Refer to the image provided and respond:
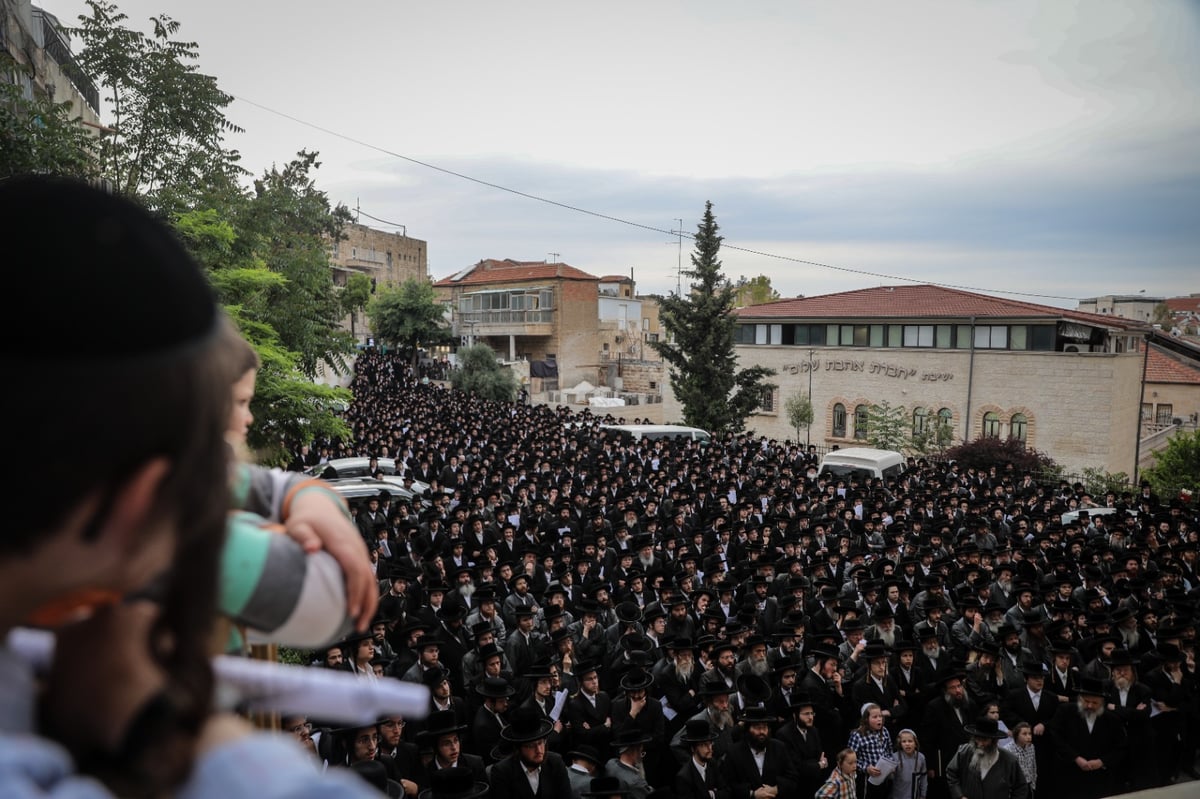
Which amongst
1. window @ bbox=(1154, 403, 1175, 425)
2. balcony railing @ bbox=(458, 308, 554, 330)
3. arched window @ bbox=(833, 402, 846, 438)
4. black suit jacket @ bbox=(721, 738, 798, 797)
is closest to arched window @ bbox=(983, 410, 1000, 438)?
arched window @ bbox=(833, 402, 846, 438)

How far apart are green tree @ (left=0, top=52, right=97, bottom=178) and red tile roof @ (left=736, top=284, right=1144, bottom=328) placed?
101ft

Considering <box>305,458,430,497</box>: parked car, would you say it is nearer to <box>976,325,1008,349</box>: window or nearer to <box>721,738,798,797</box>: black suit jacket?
<box>721,738,798,797</box>: black suit jacket

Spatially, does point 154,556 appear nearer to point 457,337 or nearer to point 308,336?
point 308,336

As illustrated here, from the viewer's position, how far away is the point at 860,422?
35.2 meters

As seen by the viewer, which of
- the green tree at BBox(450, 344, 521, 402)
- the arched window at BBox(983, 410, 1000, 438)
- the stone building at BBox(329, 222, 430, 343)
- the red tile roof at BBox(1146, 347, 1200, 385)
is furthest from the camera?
the stone building at BBox(329, 222, 430, 343)

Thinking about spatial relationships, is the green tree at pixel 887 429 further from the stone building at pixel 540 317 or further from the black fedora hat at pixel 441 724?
the black fedora hat at pixel 441 724

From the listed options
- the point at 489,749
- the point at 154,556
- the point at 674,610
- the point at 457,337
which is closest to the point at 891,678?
the point at 674,610

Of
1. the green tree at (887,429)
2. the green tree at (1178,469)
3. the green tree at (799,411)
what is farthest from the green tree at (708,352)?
the green tree at (1178,469)

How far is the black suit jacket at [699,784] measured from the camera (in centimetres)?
688

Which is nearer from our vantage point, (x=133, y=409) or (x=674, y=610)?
(x=133, y=409)

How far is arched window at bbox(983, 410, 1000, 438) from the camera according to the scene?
31920 millimetres

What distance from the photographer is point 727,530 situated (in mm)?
14859

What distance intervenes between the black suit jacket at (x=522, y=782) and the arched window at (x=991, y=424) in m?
29.5

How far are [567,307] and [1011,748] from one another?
45.4 m
